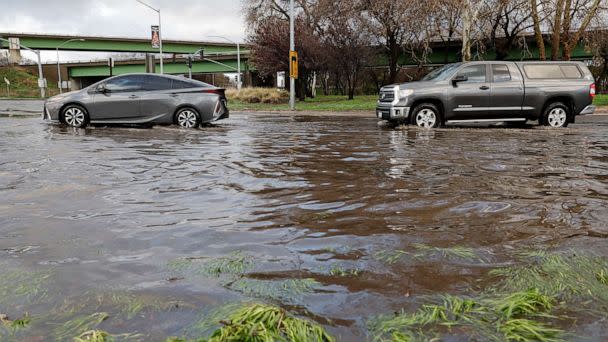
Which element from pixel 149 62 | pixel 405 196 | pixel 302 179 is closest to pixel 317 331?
pixel 405 196

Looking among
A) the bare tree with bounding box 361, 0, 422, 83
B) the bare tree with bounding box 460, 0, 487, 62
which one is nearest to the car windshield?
the bare tree with bounding box 460, 0, 487, 62

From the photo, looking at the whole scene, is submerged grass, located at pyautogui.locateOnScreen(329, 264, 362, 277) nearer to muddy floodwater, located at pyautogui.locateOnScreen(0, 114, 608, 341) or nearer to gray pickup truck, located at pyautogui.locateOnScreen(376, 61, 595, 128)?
muddy floodwater, located at pyautogui.locateOnScreen(0, 114, 608, 341)

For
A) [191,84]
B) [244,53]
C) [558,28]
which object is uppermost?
[244,53]

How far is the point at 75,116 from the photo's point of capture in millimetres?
12922

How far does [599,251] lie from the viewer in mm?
3137

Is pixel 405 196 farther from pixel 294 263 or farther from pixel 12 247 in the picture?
pixel 12 247

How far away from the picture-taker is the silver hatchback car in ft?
42.3

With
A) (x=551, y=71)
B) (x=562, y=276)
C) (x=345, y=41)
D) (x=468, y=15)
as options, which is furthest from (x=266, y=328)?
(x=345, y=41)

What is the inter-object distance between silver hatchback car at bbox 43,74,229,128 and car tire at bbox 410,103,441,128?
223 inches

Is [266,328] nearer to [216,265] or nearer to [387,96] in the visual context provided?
[216,265]

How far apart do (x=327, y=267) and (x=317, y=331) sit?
2.64 feet

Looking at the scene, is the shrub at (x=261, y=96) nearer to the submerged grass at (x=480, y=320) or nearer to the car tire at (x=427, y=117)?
the car tire at (x=427, y=117)

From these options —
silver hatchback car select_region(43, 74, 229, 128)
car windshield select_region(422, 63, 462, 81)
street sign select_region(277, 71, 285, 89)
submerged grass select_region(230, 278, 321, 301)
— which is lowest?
submerged grass select_region(230, 278, 321, 301)

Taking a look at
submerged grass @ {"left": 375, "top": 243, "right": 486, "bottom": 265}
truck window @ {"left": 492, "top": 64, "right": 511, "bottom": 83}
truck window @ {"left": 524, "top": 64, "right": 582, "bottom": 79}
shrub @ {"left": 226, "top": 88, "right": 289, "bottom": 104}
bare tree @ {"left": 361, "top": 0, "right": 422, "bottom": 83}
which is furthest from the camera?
shrub @ {"left": 226, "top": 88, "right": 289, "bottom": 104}
